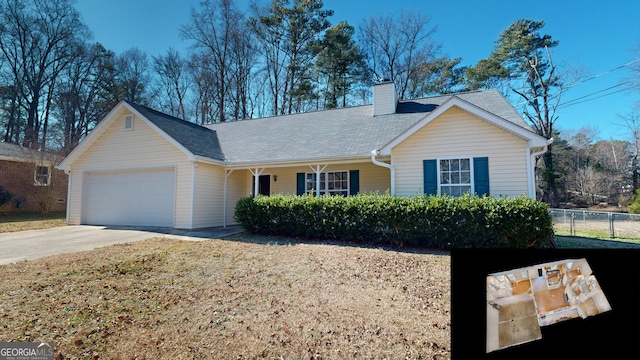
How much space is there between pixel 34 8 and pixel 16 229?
2320cm

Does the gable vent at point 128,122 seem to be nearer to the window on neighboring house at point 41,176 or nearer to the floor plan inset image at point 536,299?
the window on neighboring house at point 41,176

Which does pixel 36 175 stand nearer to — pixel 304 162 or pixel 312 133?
pixel 312 133

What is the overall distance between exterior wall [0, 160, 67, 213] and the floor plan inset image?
79.3 ft

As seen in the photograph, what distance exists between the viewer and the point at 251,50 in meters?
25.9

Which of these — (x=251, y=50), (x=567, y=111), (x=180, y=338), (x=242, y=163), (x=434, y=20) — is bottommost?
(x=180, y=338)

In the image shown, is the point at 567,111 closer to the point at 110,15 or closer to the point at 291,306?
the point at 291,306

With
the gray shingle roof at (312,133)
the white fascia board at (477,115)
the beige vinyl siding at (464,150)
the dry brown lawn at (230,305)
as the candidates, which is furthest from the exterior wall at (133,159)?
the beige vinyl siding at (464,150)

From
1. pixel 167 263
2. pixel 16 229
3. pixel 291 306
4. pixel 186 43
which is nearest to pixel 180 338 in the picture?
pixel 291 306

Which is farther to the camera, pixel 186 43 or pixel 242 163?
pixel 186 43

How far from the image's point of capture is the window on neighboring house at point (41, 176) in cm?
1927

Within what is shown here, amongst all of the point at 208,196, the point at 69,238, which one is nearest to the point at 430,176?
the point at 208,196

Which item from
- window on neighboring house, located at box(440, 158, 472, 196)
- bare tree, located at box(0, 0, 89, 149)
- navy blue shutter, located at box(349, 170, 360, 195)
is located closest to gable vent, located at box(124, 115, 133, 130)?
navy blue shutter, located at box(349, 170, 360, 195)

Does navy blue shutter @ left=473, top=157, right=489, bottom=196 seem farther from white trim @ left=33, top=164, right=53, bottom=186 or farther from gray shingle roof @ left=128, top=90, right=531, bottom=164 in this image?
white trim @ left=33, top=164, right=53, bottom=186

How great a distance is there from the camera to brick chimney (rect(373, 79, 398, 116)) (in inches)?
532
